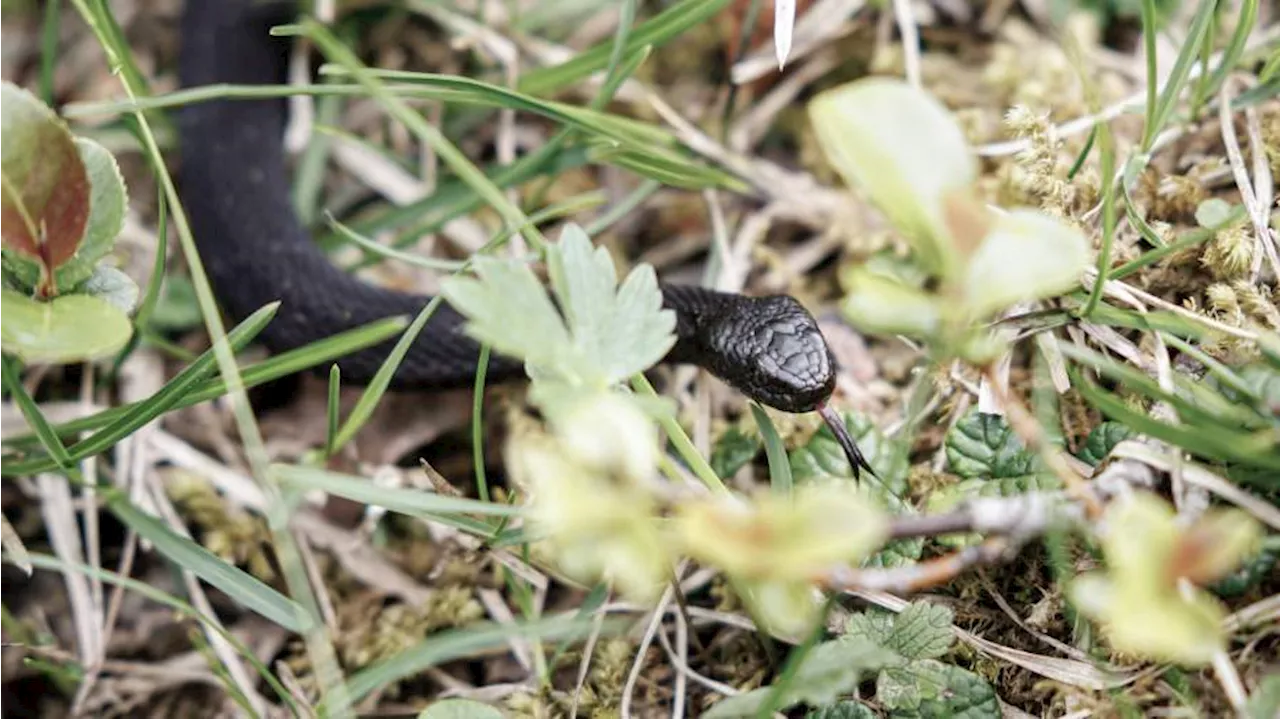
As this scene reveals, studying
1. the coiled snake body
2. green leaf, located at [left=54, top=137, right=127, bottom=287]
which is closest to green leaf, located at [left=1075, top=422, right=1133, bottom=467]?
the coiled snake body

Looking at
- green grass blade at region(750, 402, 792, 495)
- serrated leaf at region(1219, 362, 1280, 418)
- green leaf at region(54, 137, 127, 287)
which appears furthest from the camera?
green grass blade at region(750, 402, 792, 495)

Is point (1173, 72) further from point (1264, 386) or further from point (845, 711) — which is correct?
point (845, 711)

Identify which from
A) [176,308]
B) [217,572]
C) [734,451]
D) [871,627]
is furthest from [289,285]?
[871,627]

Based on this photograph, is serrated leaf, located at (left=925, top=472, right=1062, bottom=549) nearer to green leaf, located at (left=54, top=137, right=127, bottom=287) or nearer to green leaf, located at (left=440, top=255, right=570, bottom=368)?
green leaf, located at (left=440, top=255, right=570, bottom=368)

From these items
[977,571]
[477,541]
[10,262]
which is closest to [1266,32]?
[977,571]

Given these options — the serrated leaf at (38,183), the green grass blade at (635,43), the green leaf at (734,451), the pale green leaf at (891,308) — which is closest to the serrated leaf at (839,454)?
the green leaf at (734,451)

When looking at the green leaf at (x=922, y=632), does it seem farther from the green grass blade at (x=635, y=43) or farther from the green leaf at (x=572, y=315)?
the green grass blade at (x=635, y=43)
